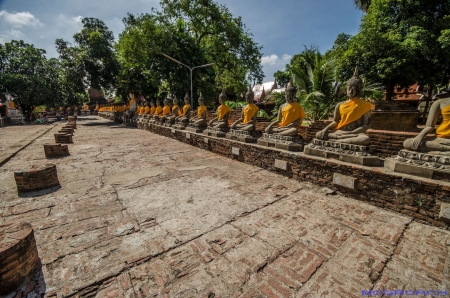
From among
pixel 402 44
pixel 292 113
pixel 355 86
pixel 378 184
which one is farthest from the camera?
pixel 402 44

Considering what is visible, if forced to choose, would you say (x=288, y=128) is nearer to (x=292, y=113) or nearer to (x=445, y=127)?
(x=292, y=113)

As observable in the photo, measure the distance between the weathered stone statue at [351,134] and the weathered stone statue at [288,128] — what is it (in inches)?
26.6

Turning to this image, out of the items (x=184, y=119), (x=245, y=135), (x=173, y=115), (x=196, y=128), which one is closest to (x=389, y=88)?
(x=245, y=135)

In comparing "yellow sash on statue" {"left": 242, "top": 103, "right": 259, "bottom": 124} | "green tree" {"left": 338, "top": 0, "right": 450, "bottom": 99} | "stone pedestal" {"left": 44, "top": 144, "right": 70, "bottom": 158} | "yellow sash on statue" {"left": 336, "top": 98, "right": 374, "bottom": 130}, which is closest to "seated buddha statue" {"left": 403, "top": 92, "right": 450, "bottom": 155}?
"yellow sash on statue" {"left": 336, "top": 98, "right": 374, "bottom": 130}

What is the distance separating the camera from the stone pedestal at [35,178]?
3.93m

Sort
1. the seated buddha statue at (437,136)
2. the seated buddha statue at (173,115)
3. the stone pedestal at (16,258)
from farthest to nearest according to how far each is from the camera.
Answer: the seated buddha statue at (173,115) < the seated buddha statue at (437,136) < the stone pedestal at (16,258)

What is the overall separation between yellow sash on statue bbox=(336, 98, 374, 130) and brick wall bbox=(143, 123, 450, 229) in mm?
897

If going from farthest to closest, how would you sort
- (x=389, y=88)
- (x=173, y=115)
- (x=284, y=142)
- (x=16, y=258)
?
(x=389, y=88) < (x=173, y=115) < (x=284, y=142) < (x=16, y=258)

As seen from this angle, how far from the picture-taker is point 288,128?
5.39m

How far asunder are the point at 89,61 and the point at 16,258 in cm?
2465

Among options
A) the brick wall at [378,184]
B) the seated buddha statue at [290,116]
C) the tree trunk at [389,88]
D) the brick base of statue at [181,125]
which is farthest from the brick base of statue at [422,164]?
the tree trunk at [389,88]

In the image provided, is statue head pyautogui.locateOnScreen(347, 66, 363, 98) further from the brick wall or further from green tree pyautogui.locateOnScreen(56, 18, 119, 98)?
green tree pyautogui.locateOnScreen(56, 18, 119, 98)

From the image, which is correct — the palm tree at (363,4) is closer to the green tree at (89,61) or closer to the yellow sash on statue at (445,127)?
the yellow sash on statue at (445,127)

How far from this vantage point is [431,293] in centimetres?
190
